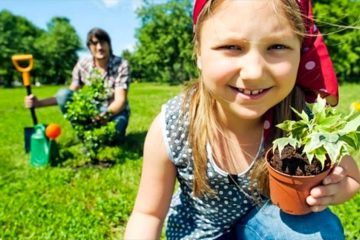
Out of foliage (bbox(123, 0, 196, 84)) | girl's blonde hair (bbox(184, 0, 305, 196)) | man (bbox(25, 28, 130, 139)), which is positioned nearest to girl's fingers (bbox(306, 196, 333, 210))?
girl's blonde hair (bbox(184, 0, 305, 196))

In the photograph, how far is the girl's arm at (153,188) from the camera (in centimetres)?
185

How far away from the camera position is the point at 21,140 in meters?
6.73

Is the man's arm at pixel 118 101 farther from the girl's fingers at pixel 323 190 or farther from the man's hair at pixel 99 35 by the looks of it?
the girl's fingers at pixel 323 190

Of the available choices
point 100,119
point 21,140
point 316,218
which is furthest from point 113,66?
point 316,218

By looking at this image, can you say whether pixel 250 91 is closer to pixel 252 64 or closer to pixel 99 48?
pixel 252 64

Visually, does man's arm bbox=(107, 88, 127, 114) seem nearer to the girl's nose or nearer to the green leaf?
the girl's nose

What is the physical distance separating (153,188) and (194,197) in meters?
0.22

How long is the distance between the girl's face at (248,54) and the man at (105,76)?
3.67m

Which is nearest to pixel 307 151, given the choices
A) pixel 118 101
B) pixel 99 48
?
pixel 118 101

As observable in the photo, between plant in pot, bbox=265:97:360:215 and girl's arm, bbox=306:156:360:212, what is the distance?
3 centimetres

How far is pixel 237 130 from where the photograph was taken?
1.87 m

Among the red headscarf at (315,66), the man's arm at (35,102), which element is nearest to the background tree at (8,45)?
the man's arm at (35,102)

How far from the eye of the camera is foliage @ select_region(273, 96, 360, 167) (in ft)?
4.52

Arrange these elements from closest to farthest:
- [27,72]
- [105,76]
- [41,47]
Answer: [27,72], [105,76], [41,47]
